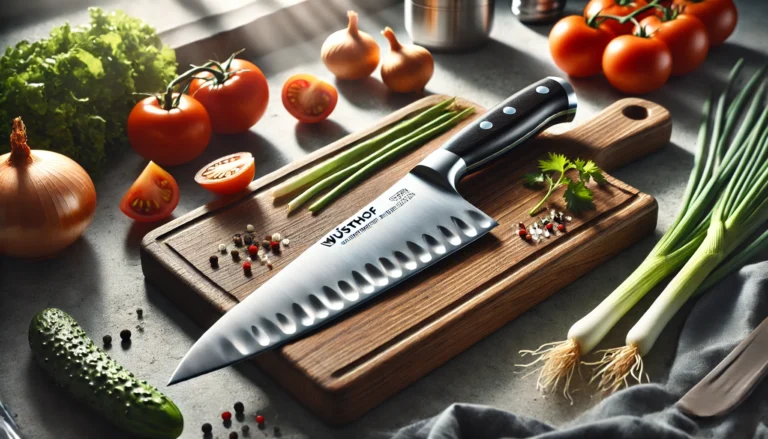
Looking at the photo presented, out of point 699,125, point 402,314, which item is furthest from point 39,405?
point 699,125

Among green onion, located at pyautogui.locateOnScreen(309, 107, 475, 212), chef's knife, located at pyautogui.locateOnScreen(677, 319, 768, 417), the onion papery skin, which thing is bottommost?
chef's knife, located at pyautogui.locateOnScreen(677, 319, 768, 417)

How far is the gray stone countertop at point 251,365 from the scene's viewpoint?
1192 mm

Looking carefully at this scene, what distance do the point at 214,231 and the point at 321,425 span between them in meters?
0.42

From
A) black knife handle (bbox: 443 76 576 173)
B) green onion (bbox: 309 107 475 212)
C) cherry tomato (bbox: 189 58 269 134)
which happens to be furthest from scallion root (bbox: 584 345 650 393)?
cherry tomato (bbox: 189 58 269 134)

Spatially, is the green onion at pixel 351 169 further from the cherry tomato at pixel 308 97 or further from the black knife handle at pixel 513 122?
the cherry tomato at pixel 308 97

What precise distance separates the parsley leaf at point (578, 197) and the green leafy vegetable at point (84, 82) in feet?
2.95

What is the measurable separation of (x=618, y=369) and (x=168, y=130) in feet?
3.10

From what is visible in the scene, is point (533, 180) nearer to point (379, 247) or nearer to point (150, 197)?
point (379, 247)

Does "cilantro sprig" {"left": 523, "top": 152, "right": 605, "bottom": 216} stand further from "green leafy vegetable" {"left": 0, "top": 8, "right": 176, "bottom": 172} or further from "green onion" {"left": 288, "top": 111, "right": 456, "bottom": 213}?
"green leafy vegetable" {"left": 0, "top": 8, "right": 176, "bottom": 172}

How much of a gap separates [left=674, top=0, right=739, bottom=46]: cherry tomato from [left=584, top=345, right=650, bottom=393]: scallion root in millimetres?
1129

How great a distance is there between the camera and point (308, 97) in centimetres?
183

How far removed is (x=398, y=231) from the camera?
133 centimetres

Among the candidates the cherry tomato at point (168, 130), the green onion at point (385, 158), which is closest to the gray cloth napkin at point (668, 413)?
the green onion at point (385, 158)

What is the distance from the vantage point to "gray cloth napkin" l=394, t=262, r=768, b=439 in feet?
3.50
